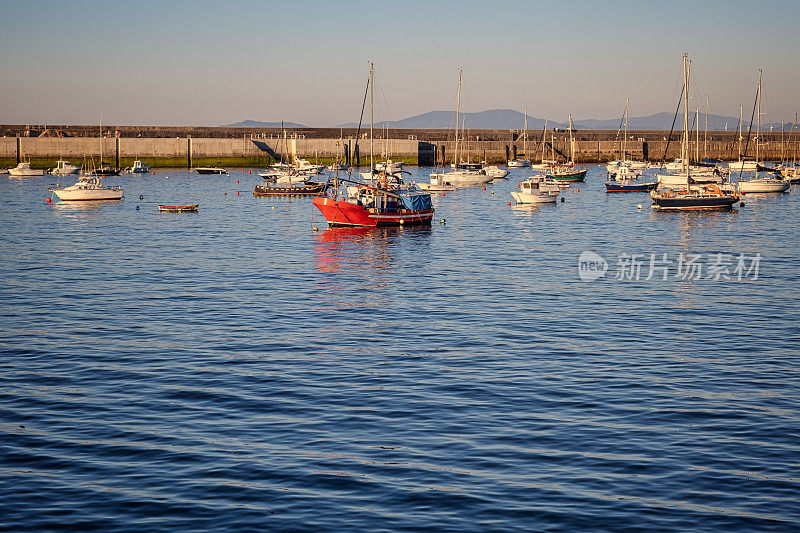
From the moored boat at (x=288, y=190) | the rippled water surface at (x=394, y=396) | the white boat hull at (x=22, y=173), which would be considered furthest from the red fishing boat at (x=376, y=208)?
the white boat hull at (x=22, y=173)

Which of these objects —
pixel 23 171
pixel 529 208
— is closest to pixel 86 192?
pixel 529 208

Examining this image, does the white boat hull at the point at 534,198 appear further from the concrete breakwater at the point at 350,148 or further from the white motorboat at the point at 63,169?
the white motorboat at the point at 63,169

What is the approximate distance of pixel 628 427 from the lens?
18953mm

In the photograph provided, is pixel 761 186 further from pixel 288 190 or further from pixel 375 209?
pixel 375 209

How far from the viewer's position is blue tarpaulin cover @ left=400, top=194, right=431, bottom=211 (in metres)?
64.1

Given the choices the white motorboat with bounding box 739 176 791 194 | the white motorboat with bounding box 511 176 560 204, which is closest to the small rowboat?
the white motorboat with bounding box 511 176 560 204

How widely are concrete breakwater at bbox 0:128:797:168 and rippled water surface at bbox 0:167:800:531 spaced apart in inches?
4238

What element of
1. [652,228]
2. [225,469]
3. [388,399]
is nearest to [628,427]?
[388,399]

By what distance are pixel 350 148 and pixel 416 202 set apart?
105 metres

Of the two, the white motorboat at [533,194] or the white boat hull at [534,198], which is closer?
the white boat hull at [534,198]

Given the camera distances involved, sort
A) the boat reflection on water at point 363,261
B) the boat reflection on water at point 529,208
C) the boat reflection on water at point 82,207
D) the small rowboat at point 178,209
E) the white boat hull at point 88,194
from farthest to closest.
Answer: the white boat hull at point 88,194 → the boat reflection on water at point 529,208 → the small rowboat at point 178,209 → the boat reflection on water at point 82,207 → the boat reflection on water at point 363,261

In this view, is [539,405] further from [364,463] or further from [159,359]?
[159,359]

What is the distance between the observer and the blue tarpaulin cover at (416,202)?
64.1 m

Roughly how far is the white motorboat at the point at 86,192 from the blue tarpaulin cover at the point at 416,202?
132 feet
